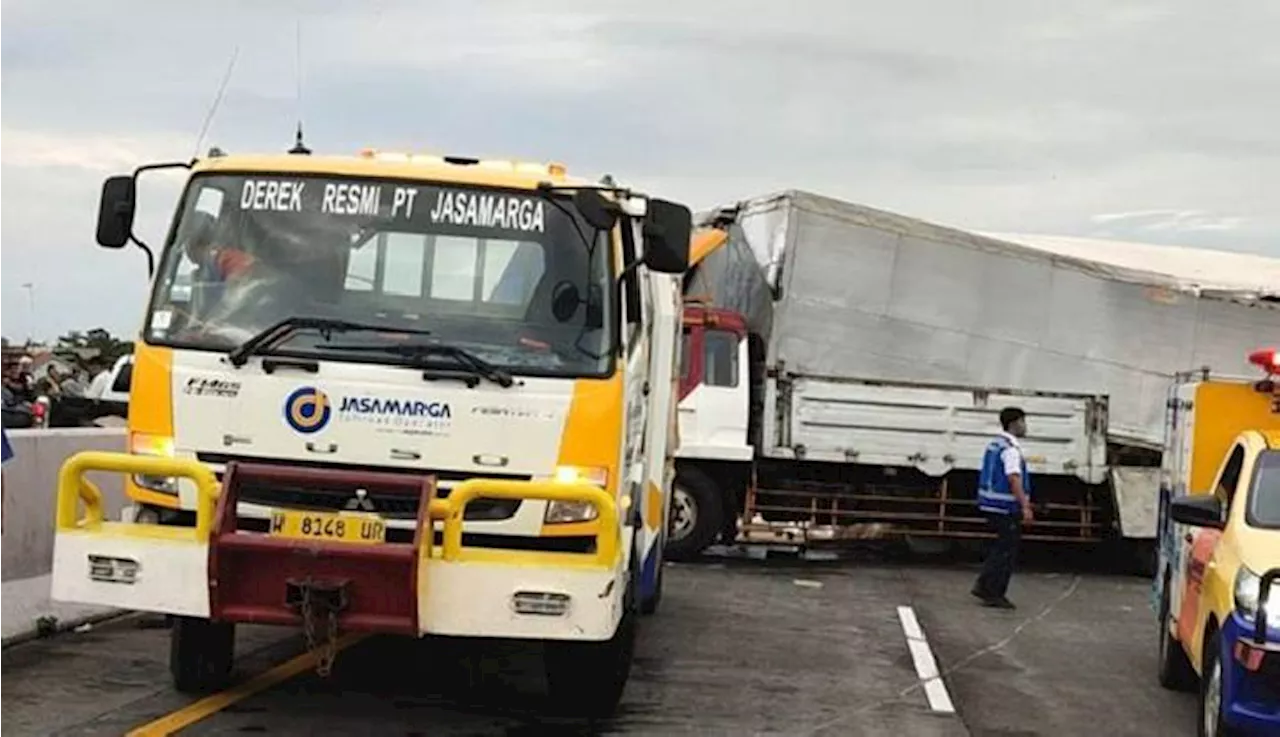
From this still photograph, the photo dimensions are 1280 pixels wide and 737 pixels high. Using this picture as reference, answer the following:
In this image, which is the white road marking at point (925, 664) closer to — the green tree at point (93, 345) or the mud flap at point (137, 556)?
the mud flap at point (137, 556)

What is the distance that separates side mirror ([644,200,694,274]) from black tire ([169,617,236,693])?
276cm

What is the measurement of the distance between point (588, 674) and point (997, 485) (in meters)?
7.01

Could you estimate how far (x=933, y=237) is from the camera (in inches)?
702

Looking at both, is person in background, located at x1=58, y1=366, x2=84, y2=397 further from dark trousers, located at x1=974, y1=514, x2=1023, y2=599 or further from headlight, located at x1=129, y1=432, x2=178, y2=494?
headlight, located at x1=129, y1=432, x2=178, y2=494

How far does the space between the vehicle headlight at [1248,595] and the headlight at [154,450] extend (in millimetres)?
4691

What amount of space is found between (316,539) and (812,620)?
648 centimetres

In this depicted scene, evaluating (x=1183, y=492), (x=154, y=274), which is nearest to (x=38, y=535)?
(x=154, y=274)

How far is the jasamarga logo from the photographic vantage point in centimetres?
751

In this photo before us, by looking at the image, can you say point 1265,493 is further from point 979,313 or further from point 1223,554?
point 979,313

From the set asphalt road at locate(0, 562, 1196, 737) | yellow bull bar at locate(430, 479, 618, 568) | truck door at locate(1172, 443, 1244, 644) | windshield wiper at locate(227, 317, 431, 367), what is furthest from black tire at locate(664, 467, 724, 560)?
yellow bull bar at locate(430, 479, 618, 568)

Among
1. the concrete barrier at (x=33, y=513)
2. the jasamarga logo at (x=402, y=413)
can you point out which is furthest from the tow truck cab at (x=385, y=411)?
the concrete barrier at (x=33, y=513)

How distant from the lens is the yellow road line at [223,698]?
778 cm

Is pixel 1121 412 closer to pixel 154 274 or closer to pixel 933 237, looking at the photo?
pixel 933 237

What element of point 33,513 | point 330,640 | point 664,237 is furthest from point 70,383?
point 330,640
